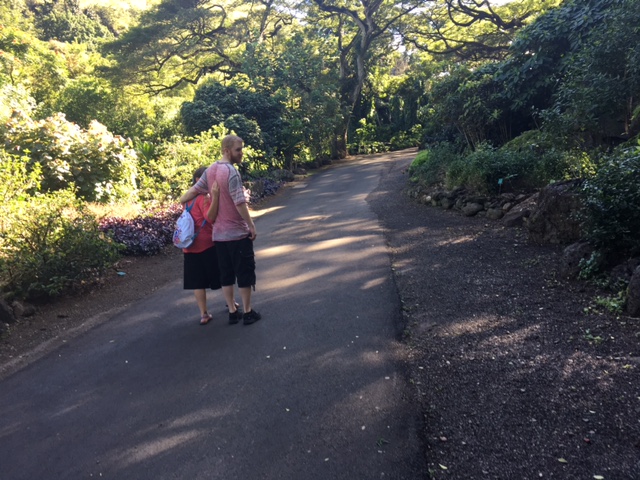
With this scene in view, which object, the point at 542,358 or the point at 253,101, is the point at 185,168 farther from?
the point at 542,358

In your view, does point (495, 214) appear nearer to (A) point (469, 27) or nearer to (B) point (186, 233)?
(B) point (186, 233)

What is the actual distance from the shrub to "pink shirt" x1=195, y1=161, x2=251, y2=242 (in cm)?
359

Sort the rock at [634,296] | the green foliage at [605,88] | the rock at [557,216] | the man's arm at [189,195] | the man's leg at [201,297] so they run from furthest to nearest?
1. the green foliage at [605,88]
2. the rock at [557,216]
3. the man's leg at [201,297]
4. the man's arm at [189,195]
5. the rock at [634,296]

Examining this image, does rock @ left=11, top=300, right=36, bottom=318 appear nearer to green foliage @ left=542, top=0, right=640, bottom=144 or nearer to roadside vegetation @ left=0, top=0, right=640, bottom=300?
roadside vegetation @ left=0, top=0, right=640, bottom=300

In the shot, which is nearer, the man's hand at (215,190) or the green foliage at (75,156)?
the man's hand at (215,190)

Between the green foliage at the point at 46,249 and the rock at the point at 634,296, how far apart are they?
242 inches

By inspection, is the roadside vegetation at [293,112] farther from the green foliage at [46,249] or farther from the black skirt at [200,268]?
the black skirt at [200,268]

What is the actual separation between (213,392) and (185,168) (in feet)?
31.0

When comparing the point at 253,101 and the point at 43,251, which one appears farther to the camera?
the point at 253,101

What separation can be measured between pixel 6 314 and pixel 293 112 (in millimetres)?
18230

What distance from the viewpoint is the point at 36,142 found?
8.75 metres

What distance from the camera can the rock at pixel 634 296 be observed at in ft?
12.3

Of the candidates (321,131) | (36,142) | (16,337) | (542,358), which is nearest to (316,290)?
(542,358)

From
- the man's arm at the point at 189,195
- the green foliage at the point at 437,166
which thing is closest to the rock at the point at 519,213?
the green foliage at the point at 437,166
